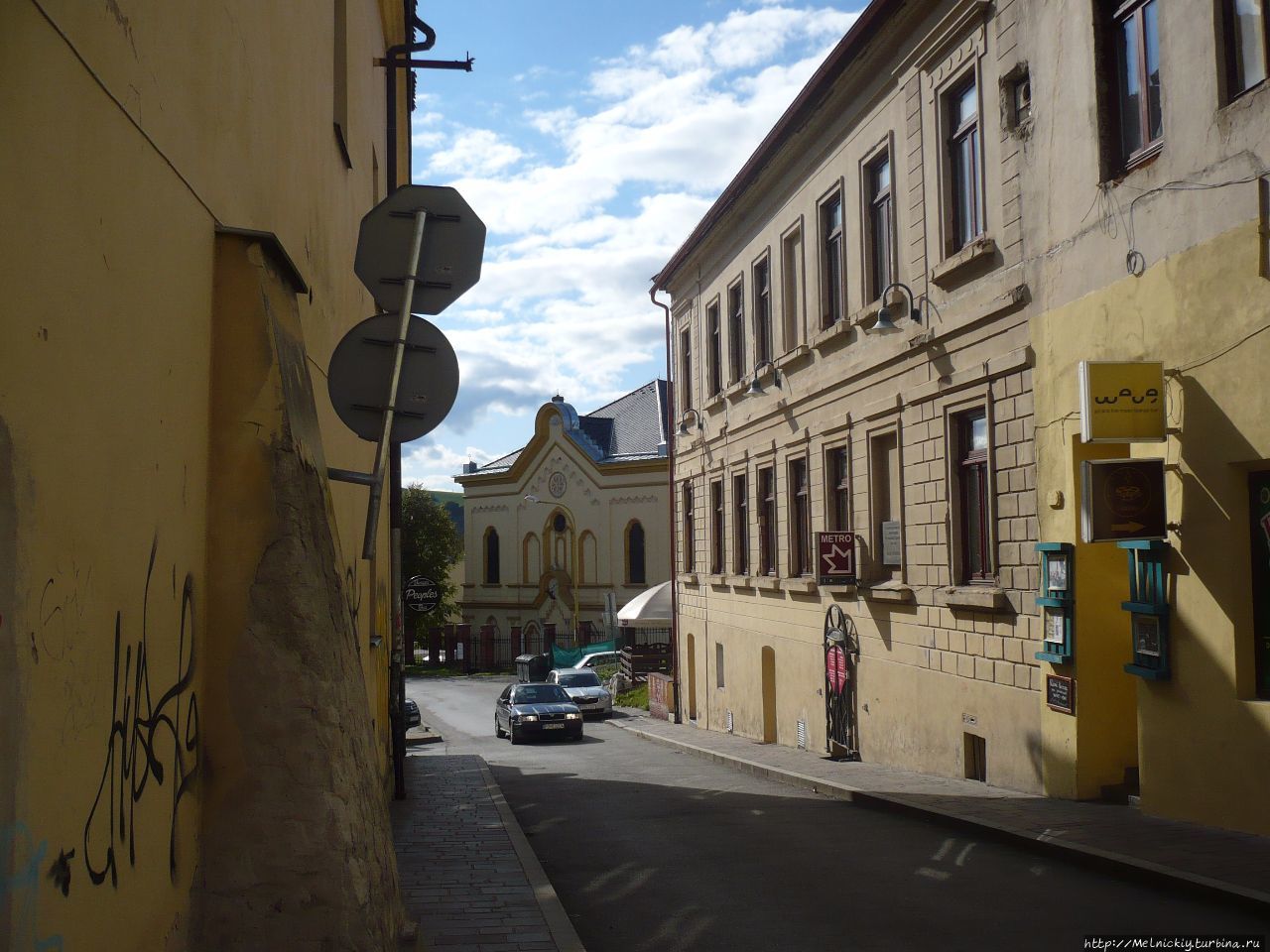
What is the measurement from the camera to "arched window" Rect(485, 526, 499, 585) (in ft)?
222

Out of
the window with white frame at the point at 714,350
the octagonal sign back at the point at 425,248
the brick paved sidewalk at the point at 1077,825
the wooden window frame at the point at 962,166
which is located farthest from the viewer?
the window with white frame at the point at 714,350

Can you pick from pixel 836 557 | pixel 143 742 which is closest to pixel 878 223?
pixel 836 557

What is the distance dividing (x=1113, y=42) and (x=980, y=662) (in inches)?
273

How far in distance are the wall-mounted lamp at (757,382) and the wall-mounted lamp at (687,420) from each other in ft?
15.8

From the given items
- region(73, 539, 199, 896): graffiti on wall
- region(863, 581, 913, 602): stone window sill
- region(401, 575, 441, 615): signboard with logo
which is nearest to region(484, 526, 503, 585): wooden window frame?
region(401, 575, 441, 615): signboard with logo

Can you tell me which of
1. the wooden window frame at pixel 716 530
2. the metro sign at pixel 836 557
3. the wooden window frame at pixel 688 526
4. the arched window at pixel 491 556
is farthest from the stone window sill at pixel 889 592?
the arched window at pixel 491 556

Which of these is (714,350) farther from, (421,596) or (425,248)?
(425,248)

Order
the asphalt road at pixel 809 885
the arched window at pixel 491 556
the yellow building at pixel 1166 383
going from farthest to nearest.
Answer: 1. the arched window at pixel 491 556
2. the yellow building at pixel 1166 383
3. the asphalt road at pixel 809 885

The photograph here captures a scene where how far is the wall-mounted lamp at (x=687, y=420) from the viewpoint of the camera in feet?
99.4

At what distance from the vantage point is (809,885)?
9.55 metres

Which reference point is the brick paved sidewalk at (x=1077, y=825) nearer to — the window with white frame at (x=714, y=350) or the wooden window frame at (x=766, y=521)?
the wooden window frame at (x=766, y=521)

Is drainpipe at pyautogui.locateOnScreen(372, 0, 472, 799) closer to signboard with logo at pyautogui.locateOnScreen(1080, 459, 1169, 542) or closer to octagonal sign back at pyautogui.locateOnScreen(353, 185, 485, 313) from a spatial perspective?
signboard with logo at pyautogui.locateOnScreen(1080, 459, 1169, 542)

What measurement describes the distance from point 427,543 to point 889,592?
2216 inches

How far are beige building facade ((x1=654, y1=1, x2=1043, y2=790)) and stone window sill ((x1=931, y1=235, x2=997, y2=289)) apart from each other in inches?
1.7
